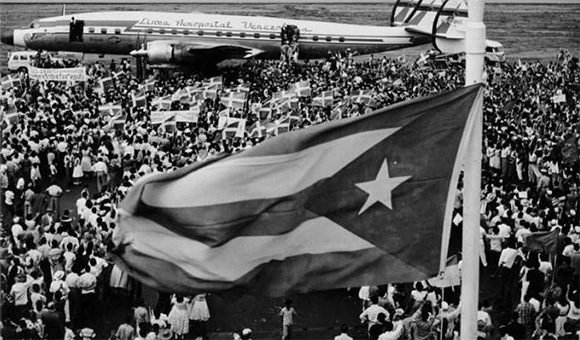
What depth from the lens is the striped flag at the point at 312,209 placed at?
287 inches

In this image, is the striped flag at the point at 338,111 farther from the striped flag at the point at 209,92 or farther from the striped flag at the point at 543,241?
the striped flag at the point at 543,241

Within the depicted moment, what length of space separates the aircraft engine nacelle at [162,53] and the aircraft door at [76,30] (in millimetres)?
3093

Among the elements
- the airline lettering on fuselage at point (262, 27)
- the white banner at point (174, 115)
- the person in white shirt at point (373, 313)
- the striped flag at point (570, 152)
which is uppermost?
the airline lettering on fuselage at point (262, 27)

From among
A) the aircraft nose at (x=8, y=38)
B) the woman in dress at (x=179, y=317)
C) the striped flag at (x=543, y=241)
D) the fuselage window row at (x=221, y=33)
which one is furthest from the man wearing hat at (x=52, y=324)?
the aircraft nose at (x=8, y=38)

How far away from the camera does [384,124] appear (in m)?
7.46

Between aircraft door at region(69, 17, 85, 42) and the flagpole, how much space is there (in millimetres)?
35078

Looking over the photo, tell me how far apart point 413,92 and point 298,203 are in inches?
981

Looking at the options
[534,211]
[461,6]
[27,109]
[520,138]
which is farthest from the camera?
[461,6]

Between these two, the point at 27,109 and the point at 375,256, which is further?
the point at 27,109

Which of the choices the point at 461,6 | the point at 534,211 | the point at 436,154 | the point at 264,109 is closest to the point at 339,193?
the point at 436,154

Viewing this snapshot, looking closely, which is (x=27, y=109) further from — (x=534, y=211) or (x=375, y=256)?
(x=375, y=256)

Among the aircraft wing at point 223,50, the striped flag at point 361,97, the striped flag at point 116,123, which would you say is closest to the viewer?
the striped flag at point 116,123

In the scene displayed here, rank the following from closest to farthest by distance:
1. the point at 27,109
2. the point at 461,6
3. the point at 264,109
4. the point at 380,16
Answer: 1. the point at 264,109
2. the point at 27,109
3. the point at 461,6
4. the point at 380,16

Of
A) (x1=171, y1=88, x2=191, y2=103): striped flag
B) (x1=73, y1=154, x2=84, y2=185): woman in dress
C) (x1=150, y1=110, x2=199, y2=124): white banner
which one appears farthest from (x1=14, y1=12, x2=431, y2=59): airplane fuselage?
(x1=73, y1=154, x2=84, y2=185): woman in dress
